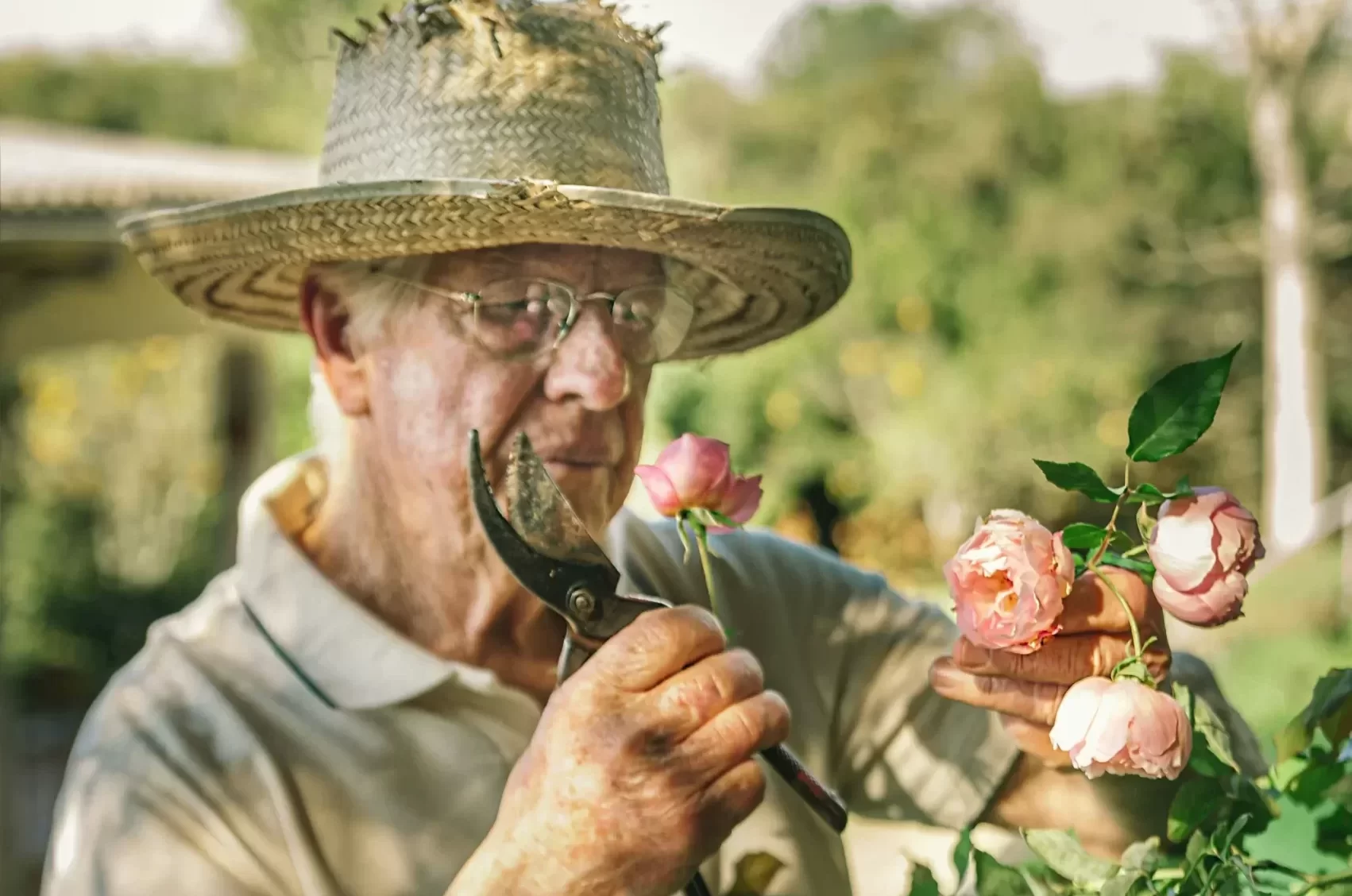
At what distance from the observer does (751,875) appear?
1.21m

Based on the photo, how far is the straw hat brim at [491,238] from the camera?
104 centimetres

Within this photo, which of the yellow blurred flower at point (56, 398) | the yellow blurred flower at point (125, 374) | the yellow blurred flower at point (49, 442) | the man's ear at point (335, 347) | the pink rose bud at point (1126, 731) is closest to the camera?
the pink rose bud at point (1126, 731)

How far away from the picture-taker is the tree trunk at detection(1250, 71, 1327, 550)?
28.5 feet

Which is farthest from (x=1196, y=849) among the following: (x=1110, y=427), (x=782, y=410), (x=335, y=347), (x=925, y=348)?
(x=925, y=348)

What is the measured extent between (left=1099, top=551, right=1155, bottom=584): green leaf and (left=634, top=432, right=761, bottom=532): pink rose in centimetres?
28

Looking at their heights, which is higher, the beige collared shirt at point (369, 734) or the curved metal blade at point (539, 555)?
the curved metal blade at point (539, 555)

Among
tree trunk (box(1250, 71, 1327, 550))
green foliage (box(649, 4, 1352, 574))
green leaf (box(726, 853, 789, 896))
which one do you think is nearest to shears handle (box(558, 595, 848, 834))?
green leaf (box(726, 853, 789, 896))

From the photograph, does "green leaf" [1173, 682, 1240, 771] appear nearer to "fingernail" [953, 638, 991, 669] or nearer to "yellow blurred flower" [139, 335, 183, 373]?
"fingernail" [953, 638, 991, 669]

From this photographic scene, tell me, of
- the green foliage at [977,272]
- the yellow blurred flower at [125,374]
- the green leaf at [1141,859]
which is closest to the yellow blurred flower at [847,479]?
the green foliage at [977,272]

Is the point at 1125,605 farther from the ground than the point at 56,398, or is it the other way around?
the point at 1125,605

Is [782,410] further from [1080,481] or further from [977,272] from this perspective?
[1080,481]

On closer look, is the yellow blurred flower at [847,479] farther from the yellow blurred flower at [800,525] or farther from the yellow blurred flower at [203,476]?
the yellow blurred flower at [203,476]

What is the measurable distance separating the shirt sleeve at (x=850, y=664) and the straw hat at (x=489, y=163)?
0.36 m

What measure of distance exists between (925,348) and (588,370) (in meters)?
8.24
